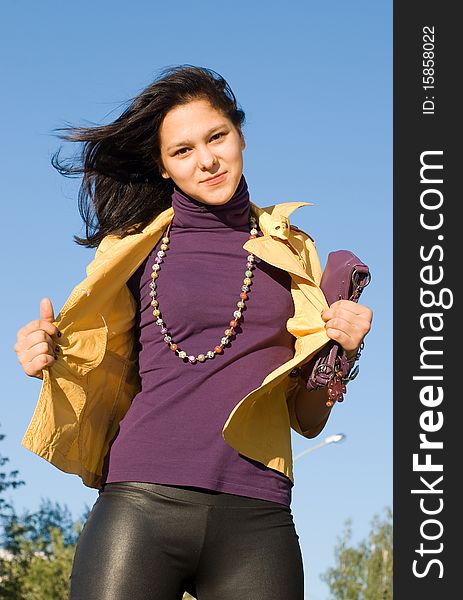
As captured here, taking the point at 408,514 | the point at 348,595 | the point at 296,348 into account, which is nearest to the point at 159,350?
the point at 296,348

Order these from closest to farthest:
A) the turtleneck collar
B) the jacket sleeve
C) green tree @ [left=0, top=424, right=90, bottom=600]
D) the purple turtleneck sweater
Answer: the purple turtleneck sweater, the jacket sleeve, the turtleneck collar, green tree @ [left=0, top=424, right=90, bottom=600]

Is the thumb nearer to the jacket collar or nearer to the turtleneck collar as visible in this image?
the jacket collar

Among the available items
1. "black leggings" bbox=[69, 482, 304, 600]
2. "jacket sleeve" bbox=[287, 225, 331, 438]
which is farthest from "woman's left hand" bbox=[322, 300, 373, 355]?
"black leggings" bbox=[69, 482, 304, 600]

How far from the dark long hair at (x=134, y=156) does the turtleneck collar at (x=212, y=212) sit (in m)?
0.16

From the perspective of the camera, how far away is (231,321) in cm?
391

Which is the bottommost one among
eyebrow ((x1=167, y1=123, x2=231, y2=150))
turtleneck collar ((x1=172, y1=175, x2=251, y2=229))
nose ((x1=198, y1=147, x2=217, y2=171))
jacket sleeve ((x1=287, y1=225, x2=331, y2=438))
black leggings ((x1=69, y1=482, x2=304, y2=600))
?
black leggings ((x1=69, y1=482, x2=304, y2=600))

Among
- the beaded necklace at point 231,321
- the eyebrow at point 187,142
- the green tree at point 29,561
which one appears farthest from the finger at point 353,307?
the green tree at point 29,561

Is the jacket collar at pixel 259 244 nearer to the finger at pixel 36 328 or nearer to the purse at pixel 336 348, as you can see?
the purse at pixel 336 348

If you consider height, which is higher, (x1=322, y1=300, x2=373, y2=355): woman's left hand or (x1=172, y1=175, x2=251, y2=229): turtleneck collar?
(x1=172, y1=175, x2=251, y2=229): turtleneck collar

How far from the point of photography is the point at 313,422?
4.04 m

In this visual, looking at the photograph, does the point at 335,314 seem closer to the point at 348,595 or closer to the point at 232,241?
the point at 232,241

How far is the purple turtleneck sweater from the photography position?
12.1 ft

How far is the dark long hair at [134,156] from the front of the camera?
4117 millimetres

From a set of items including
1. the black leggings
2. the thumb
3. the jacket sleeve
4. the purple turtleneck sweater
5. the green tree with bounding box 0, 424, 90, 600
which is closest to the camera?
the black leggings
